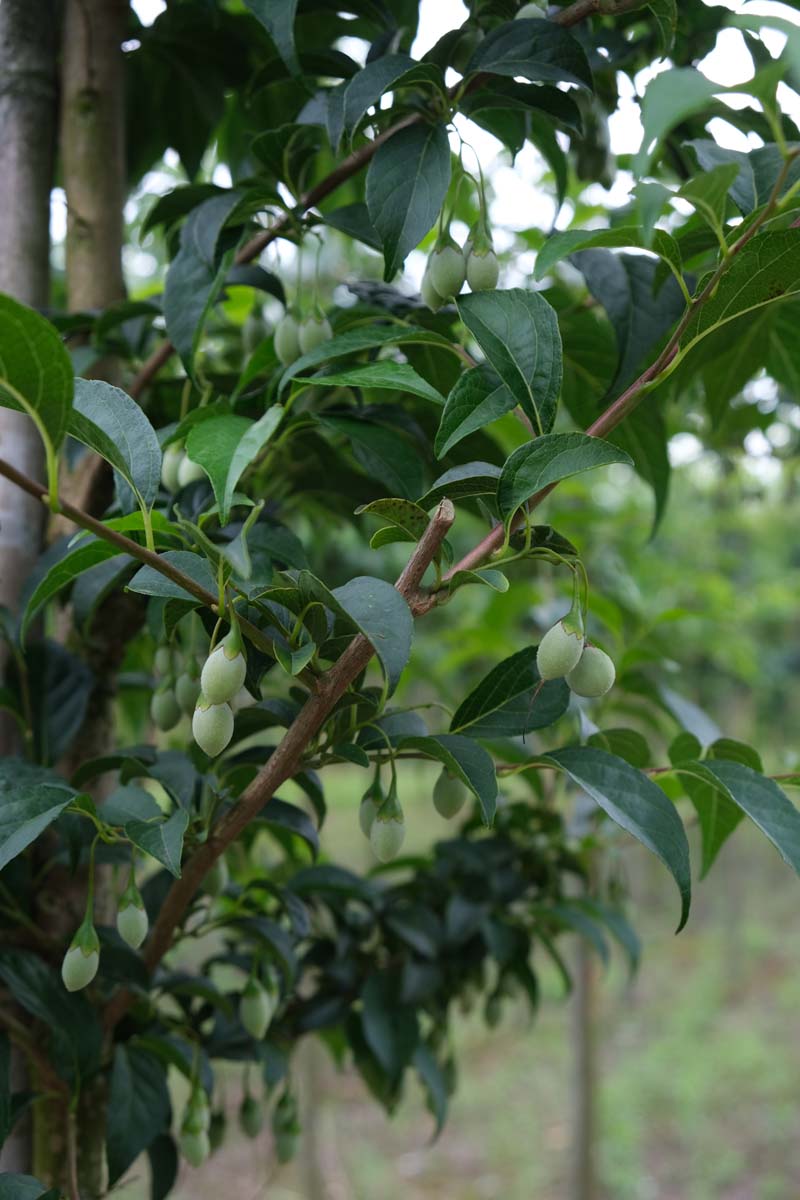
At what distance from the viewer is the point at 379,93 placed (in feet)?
1.52

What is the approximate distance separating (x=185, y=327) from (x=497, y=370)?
0.66 ft

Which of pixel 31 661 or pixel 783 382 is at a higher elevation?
pixel 783 382

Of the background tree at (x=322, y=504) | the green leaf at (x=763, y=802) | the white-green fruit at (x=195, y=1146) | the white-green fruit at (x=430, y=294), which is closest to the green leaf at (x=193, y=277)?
the background tree at (x=322, y=504)

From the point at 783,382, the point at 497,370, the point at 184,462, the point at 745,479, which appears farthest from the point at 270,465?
the point at 745,479

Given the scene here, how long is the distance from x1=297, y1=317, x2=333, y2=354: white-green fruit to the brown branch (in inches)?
5.8

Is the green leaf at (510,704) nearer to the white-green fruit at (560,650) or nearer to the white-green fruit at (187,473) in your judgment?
the white-green fruit at (560,650)

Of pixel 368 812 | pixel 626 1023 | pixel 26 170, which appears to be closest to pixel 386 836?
pixel 368 812

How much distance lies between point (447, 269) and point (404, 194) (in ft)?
0.13

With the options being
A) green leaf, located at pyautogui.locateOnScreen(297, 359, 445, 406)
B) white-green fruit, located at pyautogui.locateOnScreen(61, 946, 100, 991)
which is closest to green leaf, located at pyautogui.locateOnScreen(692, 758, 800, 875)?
green leaf, located at pyautogui.locateOnScreen(297, 359, 445, 406)

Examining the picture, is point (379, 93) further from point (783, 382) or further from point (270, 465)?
point (783, 382)

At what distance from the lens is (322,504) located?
2.54 feet

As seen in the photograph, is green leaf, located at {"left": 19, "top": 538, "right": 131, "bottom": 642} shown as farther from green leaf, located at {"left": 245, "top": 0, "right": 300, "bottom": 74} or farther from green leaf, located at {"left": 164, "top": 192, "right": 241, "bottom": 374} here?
green leaf, located at {"left": 245, "top": 0, "right": 300, "bottom": 74}

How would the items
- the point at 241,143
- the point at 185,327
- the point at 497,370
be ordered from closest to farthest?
the point at 497,370 → the point at 185,327 → the point at 241,143

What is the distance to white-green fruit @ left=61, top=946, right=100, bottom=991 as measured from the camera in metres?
0.51
